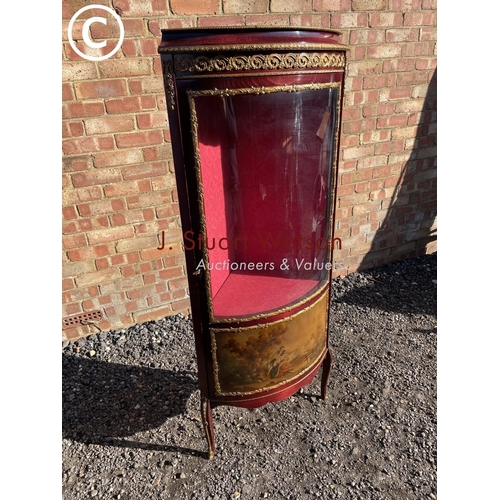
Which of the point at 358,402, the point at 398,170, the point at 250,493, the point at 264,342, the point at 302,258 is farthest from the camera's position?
the point at 398,170

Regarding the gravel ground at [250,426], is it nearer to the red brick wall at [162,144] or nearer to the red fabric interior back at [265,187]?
the red brick wall at [162,144]

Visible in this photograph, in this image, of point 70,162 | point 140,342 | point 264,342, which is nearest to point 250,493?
point 264,342

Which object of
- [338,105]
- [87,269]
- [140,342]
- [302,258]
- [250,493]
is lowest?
[250,493]

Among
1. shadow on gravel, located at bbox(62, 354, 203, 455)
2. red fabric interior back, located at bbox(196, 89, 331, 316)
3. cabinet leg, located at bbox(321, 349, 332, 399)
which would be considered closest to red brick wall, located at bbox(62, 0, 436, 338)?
shadow on gravel, located at bbox(62, 354, 203, 455)

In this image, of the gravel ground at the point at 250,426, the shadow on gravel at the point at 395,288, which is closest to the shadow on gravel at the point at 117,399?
the gravel ground at the point at 250,426

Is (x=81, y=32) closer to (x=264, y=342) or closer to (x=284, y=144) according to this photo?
(x=284, y=144)

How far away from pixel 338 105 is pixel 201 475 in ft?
5.83

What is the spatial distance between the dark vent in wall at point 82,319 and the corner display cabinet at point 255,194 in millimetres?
1281

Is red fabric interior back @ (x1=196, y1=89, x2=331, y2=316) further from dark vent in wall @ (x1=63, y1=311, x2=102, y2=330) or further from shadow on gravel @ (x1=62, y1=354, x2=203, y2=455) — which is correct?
dark vent in wall @ (x1=63, y1=311, x2=102, y2=330)

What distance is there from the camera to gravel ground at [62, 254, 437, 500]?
1.68 metres

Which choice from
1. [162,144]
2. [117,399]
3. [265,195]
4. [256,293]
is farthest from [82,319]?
[265,195]

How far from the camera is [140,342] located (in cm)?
258

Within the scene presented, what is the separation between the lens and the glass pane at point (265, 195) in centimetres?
146

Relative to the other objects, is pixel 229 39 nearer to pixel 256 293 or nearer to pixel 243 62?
pixel 243 62
